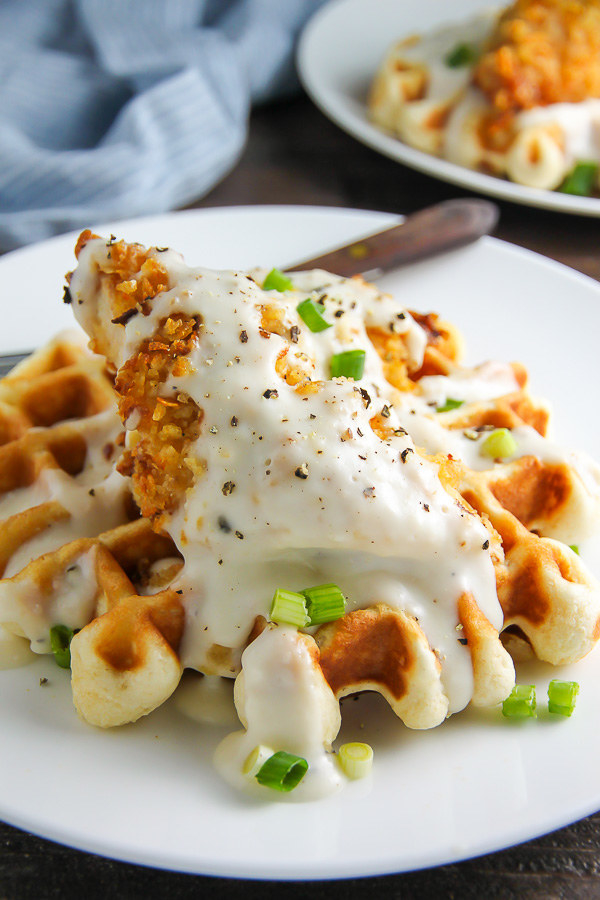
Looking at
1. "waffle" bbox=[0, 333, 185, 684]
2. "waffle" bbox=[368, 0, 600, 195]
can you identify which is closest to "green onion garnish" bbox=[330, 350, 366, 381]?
"waffle" bbox=[0, 333, 185, 684]

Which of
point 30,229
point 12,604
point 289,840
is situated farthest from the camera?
point 30,229

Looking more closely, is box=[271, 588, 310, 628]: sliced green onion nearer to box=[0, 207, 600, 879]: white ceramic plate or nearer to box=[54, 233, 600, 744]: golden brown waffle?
box=[54, 233, 600, 744]: golden brown waffle

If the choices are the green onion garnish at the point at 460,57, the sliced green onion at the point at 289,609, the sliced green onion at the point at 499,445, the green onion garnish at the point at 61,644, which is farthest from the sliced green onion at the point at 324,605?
the green onion garnish at the point at 460,57

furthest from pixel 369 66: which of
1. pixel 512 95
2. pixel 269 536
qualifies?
pixel 269 536

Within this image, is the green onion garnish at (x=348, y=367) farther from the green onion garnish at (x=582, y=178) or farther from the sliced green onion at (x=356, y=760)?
the green onion garnish at (x=582, y=178)

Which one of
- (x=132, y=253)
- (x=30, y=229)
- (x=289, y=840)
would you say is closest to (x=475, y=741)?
(x=289, y=840)

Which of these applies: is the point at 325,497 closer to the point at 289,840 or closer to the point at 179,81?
the point at 289,840

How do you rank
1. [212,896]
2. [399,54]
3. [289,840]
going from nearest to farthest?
[289,840], [212,896], [399,54]
